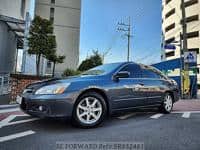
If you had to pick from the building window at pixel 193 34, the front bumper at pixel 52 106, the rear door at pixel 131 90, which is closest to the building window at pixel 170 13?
the building window at pixel 193 34

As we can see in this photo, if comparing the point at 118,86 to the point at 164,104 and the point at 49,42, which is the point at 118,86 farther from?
the point at 49,42

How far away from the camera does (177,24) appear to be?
147ft

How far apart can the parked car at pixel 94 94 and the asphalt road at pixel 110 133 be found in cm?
31

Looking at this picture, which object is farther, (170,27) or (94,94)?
(170,27)

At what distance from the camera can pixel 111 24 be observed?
120 ft

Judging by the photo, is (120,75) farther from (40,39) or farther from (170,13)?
(170,13)

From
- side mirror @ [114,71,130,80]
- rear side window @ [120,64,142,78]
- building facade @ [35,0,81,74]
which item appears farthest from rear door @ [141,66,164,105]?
building facade @ [35,0,81,74]

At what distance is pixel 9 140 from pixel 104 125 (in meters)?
1.89

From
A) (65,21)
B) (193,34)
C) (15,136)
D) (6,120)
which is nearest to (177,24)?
(193,34)

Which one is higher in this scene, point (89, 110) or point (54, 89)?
point (54, 89)

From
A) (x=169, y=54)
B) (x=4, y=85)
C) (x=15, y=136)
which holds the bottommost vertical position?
(x=15, y=136)

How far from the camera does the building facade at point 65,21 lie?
35.3 meters

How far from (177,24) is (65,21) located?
69.4ft

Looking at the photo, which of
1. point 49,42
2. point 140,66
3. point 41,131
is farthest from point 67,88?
point 49,42
